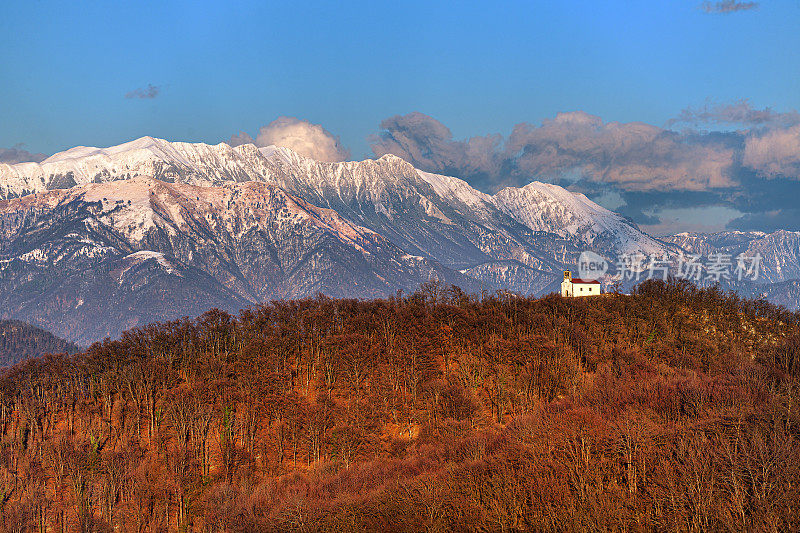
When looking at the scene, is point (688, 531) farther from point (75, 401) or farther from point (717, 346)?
point (75, 401)

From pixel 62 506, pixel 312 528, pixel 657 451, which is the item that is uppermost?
pixel 657 451

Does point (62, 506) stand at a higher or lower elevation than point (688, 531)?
lower

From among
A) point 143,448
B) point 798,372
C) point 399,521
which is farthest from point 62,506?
point 798,372

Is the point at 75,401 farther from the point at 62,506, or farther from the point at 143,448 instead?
the point at 62,506

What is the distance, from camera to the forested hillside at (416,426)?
83.6 meters

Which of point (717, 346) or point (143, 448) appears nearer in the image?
point (143, 448)

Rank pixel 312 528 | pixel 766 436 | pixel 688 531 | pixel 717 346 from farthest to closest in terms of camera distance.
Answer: pixel 717 346, pixel 766 436, pixel 312 528, pixel 688 531

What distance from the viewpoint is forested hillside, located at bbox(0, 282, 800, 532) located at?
274 ft

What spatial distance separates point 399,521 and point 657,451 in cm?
3655

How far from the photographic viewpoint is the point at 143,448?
14312cm

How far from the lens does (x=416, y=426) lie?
14450 centimetres

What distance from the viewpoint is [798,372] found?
14262cm

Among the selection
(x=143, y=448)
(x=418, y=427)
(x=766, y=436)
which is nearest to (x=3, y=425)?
(x=143, y=448)

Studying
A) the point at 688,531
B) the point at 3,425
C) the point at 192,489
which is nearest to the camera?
the point at 688,531
